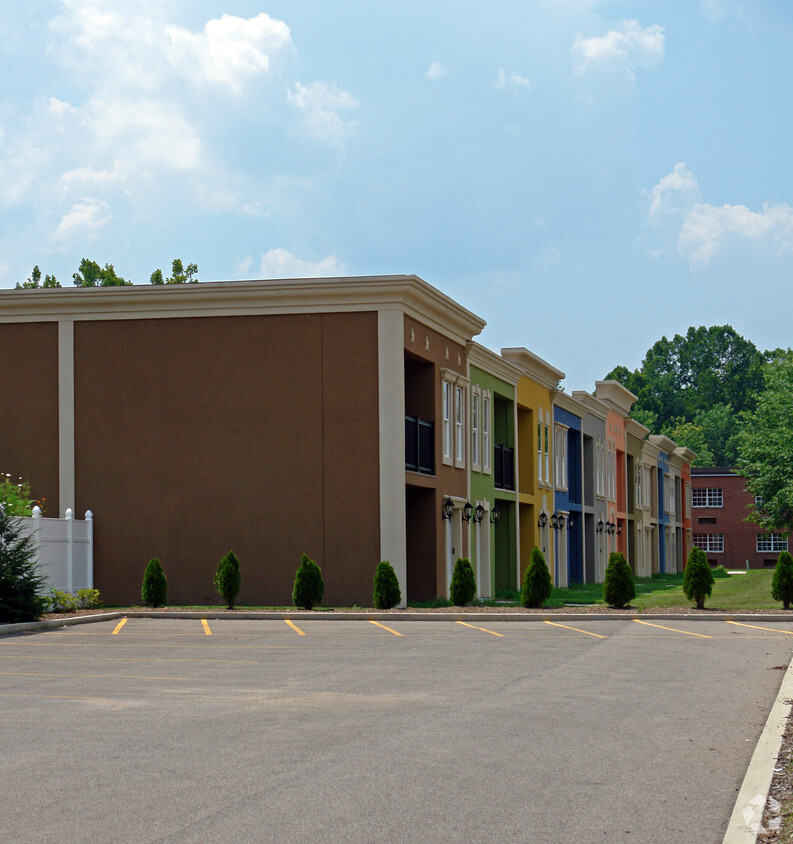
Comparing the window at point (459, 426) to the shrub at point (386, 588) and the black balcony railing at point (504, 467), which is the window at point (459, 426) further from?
the shrub at point (386, 588)

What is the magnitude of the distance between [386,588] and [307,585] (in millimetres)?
1780

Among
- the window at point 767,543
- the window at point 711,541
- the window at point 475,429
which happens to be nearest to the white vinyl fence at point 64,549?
the window at point 475,429

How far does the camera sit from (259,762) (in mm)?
9461

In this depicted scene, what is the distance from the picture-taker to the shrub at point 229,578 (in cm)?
2770

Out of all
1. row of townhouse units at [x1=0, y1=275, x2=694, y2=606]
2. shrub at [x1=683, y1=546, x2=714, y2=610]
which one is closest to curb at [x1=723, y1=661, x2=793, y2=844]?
shrub at [x1=683, y1=546, x2=714, y2=610]

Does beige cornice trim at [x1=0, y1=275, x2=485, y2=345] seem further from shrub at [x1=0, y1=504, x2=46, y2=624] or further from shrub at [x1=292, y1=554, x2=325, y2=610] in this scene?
shrub at [x1=0, y1=504, x2=46, y2=624]

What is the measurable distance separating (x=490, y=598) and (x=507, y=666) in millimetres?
21110

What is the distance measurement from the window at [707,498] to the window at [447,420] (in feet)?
227

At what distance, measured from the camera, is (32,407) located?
31312mm

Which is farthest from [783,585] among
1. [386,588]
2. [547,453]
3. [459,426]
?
[547,453]

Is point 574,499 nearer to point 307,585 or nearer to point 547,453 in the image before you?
point 547,453

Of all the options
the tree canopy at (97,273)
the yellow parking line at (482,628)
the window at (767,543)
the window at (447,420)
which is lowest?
the window at (767,543)

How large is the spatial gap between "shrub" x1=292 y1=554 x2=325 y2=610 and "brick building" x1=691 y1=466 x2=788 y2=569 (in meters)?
75.0

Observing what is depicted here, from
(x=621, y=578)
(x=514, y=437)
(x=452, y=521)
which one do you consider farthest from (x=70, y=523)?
(x=514, y=437)
